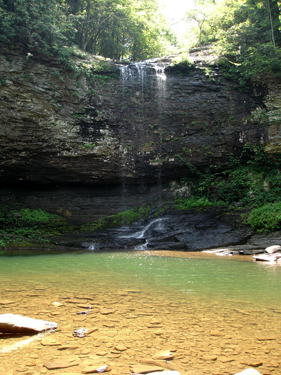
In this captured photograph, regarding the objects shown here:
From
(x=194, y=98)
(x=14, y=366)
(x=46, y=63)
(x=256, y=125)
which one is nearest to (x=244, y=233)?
(x=256, y=125)

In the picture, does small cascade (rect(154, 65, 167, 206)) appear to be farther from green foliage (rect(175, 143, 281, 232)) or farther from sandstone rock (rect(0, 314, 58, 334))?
sandstone rock (rect(0, 314, 58, 334))

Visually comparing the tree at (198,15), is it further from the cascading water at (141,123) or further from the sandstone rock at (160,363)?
the sandstone rock at (160,363)

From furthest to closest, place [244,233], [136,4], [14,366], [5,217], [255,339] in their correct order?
[136,4]
[5,217]
[244,233]
[255,339]
[14,366]

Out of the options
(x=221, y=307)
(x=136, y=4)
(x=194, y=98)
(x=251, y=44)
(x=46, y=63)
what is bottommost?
(x=221, y=307)

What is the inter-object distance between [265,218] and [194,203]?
415 centimetres

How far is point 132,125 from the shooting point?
1764cm

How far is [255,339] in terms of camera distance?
272 centimetres

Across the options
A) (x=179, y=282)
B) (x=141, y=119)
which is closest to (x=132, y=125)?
(x=141, y=119)

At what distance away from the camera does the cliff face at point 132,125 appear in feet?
52.4

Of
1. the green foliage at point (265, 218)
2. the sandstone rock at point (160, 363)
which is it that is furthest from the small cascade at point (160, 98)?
the sandstone rock at point (160, 363)

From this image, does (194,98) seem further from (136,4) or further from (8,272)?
(8,272)

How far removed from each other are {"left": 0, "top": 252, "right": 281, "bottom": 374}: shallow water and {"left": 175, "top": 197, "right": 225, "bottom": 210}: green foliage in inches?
400

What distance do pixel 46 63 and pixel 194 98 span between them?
9034 mm

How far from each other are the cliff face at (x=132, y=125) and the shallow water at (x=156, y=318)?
11.5 meters
